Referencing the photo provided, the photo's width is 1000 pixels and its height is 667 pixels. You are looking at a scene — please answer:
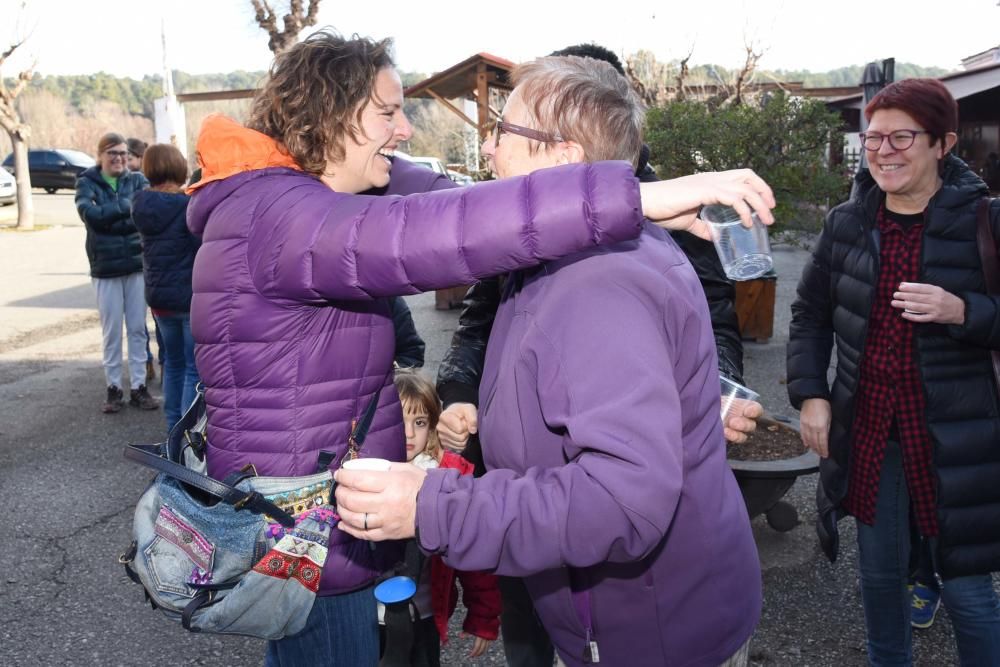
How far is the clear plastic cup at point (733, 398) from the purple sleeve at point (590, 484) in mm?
841

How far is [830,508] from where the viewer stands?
9.42 feet

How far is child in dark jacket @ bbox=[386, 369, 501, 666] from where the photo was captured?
2457 millimetres

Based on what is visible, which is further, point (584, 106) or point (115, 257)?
point (115, 257)

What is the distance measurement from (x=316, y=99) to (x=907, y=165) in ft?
6.40

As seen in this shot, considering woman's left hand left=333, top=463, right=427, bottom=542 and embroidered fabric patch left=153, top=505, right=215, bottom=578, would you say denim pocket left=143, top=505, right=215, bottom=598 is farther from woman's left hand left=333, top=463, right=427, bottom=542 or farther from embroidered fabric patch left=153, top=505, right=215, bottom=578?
woman's left hand left=333, top=463, right=427, bottom=542

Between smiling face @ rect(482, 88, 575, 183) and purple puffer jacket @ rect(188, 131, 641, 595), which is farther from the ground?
smiling face @ rect(482, 88, 575, 183)

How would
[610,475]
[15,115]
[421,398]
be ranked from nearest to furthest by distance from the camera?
[610,475] < [421,398] < [15,115]

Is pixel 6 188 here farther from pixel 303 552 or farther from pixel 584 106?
pixel 584 106

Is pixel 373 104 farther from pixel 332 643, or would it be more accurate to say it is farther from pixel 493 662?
pixel 493 662

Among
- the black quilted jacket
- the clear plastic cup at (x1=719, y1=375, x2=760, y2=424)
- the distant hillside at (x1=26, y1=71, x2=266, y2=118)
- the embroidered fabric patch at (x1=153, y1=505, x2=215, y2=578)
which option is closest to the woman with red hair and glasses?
the black quilted jacket

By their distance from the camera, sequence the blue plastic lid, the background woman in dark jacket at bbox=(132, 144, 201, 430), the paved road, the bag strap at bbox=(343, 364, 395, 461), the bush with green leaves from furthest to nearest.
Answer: the bush with green leaves → the background woman in dark jacket at bbox=(132, 144, 201, 430) → the paved road → the blue plastic lid → the bag strap at bbox=(343, 364, 395, 461)

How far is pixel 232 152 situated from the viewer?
1.65m

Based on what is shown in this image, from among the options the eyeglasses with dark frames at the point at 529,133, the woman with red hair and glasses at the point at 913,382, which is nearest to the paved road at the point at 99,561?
the woman with red hair and glasses at the point at 913,382

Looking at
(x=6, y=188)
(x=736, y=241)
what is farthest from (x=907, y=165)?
(x=6, y=188)
